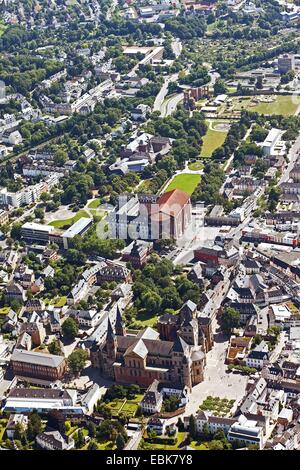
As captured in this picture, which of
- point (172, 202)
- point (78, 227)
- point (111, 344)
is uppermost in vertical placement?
point (172, 202)

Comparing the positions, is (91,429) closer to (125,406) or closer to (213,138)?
(125,406)

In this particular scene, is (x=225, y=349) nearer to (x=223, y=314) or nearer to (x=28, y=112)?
(x=223, y=314)

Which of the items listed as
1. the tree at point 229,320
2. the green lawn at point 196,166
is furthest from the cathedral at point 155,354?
the green lawn at point 196,166

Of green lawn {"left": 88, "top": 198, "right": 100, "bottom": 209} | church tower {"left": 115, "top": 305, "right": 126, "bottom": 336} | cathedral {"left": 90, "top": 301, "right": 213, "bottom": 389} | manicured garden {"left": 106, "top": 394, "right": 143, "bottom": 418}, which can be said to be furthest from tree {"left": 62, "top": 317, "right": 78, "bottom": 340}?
green lawn {"left": 88, "top": 198, "right": 100, "bottom": 209}

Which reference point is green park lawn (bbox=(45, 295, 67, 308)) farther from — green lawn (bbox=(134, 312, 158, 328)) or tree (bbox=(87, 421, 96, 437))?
tree (bbox=(87, 421, 96, 437))

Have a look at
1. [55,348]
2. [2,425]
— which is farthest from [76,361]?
[2,425]

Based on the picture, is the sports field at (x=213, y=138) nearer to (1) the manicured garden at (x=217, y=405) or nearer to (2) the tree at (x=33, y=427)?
(1) the manicured garden at (x=217, y=405)
